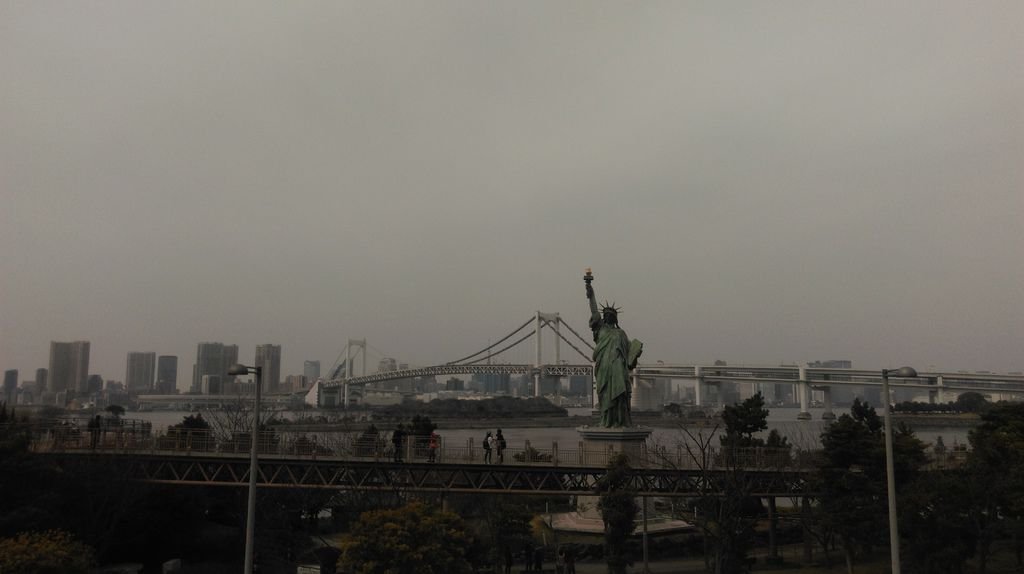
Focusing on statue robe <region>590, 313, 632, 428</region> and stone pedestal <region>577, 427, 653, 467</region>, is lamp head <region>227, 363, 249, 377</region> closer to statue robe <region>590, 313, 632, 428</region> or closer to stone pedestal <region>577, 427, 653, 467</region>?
stone pedestal <region>577, 427, 653, 467</region>

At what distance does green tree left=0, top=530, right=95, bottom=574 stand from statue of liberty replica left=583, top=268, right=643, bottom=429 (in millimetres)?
16821

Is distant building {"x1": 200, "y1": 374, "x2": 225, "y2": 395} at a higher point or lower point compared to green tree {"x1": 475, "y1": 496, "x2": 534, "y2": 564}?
higher

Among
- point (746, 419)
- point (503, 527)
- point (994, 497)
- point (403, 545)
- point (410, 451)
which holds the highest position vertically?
point (746, 419)

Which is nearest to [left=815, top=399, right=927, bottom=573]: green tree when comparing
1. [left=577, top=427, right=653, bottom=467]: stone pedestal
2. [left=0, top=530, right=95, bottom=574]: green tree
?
[left=577, top=427, right=653, bottom=467]: stone pedestal

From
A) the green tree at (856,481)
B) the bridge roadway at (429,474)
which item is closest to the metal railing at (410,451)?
the bridge roadway at (429,474)

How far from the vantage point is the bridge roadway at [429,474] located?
21906 mm

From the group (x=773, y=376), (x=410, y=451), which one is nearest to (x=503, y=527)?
(x=410, y=451)

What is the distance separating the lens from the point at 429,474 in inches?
881

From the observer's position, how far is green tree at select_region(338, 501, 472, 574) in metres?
15.7

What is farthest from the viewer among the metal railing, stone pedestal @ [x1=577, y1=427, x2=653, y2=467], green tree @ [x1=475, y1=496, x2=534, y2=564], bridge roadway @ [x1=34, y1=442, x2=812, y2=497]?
stone pedestal @ [x1=577, y1=427, x2=653, y2=467]

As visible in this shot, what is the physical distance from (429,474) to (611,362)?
8580 millimetres

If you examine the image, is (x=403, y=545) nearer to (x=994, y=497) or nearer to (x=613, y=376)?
(x=613, y=376)

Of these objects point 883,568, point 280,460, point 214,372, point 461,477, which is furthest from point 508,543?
point 214,372

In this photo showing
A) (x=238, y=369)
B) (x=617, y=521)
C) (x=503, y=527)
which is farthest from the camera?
(x=503, y=527)
